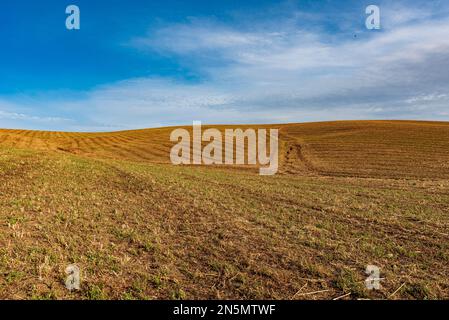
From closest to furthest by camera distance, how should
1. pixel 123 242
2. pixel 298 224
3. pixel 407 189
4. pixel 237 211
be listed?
pixel 123 242 → pixel 298 224 → pixel 237 211 → pixel 407 189

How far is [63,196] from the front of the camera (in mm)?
16141

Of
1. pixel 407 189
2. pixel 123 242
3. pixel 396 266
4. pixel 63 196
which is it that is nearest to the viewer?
pixel 396 266

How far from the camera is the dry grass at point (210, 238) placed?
7.43 metres

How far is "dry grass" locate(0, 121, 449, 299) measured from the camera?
7434 mm

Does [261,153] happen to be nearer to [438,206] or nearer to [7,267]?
[438,206]

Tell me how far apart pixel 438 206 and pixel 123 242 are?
50.3ft

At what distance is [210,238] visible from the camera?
35.4 feet

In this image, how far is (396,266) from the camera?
868cm

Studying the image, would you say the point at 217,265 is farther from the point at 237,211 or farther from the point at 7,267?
the point at 237,211

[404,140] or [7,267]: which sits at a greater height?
[404,140]

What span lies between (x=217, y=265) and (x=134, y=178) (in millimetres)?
14817

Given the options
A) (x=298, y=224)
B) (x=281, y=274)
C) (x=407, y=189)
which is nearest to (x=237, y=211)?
(x=298, y=224)

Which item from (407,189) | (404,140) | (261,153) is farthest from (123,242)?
(404,140)

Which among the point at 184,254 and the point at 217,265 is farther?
the point at 184,254
